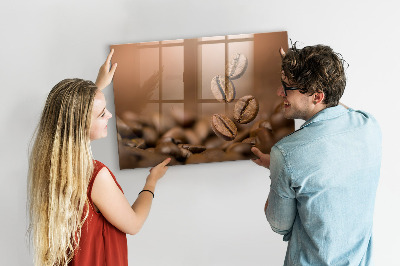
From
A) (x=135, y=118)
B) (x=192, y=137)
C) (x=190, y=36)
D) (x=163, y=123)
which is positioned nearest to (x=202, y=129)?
(x=192, y=137)

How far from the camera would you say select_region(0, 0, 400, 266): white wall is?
150 centimetres

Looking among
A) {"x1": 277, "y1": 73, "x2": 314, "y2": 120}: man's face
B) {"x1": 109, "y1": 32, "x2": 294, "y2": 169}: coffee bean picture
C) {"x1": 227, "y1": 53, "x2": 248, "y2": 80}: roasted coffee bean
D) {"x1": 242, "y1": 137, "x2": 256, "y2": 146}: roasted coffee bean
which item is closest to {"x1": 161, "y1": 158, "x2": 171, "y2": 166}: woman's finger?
{"x1": 109, "y1": 32, "x2": 294, "y2": 169}: coffee bean picture

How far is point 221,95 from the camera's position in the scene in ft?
4.93

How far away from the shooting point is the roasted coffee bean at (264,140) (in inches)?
59.8

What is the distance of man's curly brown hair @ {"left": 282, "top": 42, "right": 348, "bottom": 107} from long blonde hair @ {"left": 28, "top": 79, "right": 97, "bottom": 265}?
23.7 inches

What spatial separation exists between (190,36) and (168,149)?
44 centimetres

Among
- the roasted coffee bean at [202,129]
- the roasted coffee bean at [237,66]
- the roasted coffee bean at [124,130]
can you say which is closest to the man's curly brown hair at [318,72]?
the roasted coffee bean at [237,66]

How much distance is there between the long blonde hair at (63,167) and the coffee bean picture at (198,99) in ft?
1.18

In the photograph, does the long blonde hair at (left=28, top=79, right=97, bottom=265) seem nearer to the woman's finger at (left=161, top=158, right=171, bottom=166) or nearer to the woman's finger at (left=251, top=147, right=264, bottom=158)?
the woman's finger at (left=161, top=158, right=171, bottom=166)

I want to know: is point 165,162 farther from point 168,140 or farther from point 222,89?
point 222,89

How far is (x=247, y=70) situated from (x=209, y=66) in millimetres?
146

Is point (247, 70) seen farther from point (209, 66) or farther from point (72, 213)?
point (72, 213)

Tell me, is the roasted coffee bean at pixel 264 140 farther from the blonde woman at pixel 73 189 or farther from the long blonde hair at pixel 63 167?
the long blonde hair at pixel 63 167

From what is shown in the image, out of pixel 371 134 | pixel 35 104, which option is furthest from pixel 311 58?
pixel 35 104
